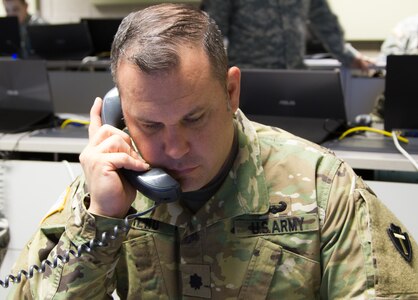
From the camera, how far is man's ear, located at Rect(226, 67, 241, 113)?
852mm

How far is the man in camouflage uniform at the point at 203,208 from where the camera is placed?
2.65ft

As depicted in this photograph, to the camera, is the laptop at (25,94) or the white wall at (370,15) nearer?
the laptop at (25,94)

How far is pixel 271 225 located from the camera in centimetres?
95

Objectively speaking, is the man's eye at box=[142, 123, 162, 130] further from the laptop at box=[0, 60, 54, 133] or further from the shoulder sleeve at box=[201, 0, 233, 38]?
the shoulder sleeve at box=[201, 0, 233, 38]

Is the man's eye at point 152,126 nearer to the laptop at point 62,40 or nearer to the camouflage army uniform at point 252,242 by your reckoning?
the camouflage army uniform at point 252,242

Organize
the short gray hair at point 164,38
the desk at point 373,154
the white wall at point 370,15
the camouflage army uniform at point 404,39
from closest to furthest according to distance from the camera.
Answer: the short gray hair at point 164,38 → the desk at point 373,154 → the camouflage army uniform at point 404,39 → the white wall at point 370,15

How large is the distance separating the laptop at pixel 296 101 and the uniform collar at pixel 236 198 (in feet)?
2.13

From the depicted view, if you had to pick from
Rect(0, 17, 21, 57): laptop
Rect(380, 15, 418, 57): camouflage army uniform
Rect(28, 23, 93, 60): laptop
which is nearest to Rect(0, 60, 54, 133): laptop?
Rect(28, 23, 93, 60): laptop

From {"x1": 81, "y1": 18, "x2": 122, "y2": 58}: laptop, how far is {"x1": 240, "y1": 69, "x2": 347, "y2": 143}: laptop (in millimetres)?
1838

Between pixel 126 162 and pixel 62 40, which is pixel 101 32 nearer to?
pixel 62 40

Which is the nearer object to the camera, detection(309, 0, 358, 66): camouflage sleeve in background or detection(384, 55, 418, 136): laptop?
detection(384, 55, 418, 136): laptop

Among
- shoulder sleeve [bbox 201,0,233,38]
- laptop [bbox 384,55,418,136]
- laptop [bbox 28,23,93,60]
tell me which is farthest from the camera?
laptop [bbox 28,23,93,60]

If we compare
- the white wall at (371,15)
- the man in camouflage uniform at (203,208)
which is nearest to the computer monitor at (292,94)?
the man in camouflage uniform at (203,208)

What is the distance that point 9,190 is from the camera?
165cm
